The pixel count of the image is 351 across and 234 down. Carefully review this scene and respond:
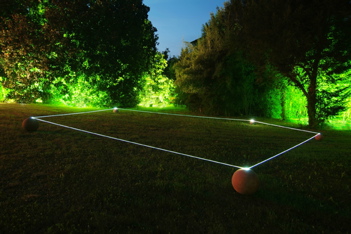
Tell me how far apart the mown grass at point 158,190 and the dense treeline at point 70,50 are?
9.98 metres

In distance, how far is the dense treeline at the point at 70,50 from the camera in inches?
537

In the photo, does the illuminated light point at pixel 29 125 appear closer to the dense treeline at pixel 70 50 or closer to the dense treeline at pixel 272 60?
the dense treeline at pixel 272 60

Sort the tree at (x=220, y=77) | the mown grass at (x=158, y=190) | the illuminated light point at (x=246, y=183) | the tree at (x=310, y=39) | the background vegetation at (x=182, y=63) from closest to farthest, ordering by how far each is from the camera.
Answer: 1. the mown grass at (x=158, y=190)
2. the illuminated light point at (x=246, y=183)
3. the tree at (x=310, y=39)
4. the background vegetation at (x=182, y=63)
5. the tree at (x=220, y=77)

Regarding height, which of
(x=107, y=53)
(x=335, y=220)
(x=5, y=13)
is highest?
(x=5, y=13)

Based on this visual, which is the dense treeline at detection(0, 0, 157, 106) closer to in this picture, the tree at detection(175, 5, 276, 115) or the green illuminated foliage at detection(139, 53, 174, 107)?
the green illuminated foliage at detection(139, 53, 174, 107)

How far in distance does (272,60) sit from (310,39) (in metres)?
1.48

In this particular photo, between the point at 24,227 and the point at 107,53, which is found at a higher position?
the point at 107,53

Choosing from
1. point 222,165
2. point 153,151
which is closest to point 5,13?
point 153,151

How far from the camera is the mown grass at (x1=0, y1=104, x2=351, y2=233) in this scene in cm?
261

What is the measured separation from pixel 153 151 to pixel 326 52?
319 inches

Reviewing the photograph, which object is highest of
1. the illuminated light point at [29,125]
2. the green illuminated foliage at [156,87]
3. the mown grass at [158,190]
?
the green illuminated foliage at [156,87]

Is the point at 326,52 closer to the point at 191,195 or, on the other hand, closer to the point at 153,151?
the point at 153,151

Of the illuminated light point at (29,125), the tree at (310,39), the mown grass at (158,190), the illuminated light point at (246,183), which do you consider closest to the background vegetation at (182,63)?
the tree at (310,39)

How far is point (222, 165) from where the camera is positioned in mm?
4578
